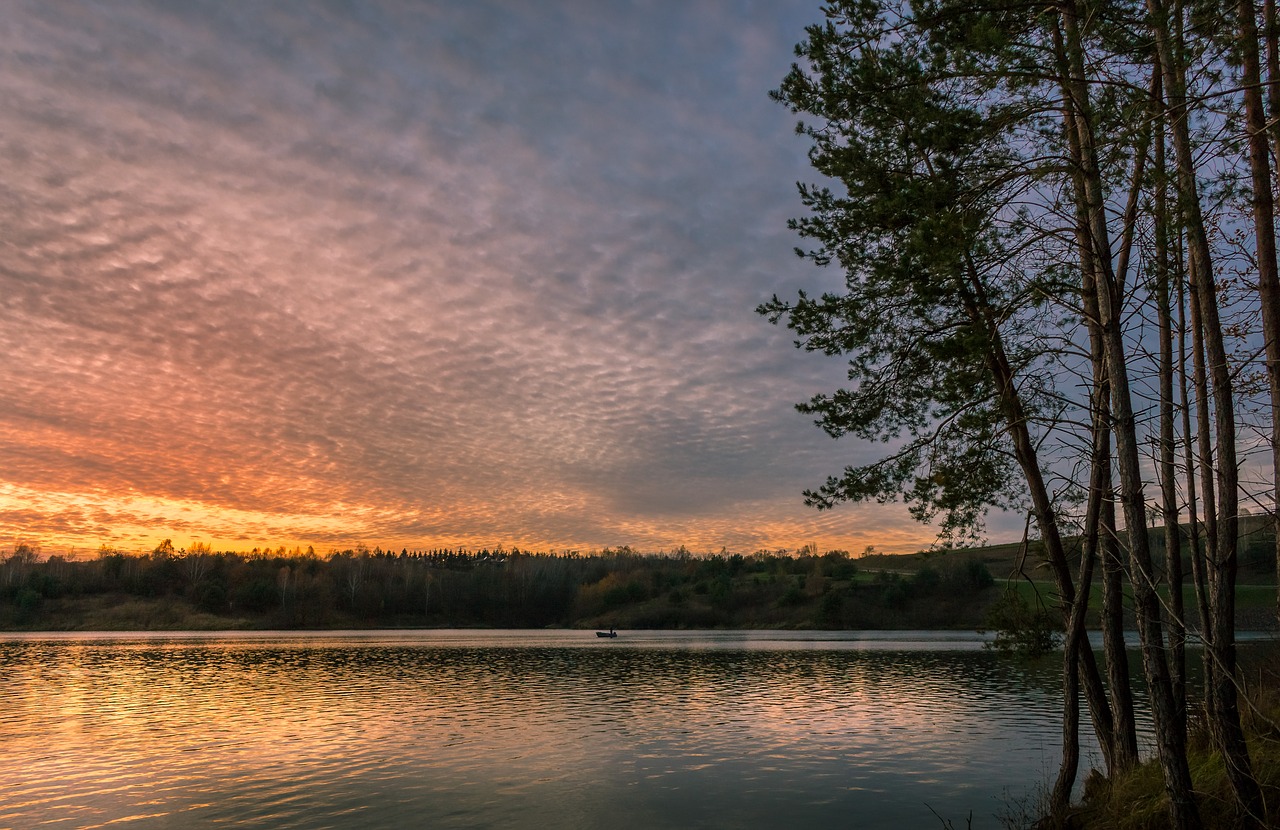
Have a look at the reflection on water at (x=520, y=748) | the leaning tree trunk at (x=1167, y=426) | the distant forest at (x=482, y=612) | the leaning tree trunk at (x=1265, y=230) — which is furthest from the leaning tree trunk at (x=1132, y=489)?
the distant forest at (x=482, y=612)

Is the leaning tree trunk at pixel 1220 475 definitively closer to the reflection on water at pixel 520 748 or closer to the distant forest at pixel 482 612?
the reflection on water at pixel 520 748

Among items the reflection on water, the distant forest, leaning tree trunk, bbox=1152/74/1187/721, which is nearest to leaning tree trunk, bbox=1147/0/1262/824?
leaning tree trunk, bbox=1152/74/1187/721

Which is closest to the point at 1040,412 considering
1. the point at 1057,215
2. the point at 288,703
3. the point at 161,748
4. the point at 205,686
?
the point at 1057,215

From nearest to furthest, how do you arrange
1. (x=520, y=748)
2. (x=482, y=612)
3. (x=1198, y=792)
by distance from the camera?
(x=1198, y=792) → (x=520, y=748) → (x=482, y=612)

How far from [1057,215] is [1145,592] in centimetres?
590

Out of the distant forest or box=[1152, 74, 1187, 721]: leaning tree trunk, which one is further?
the distant forest

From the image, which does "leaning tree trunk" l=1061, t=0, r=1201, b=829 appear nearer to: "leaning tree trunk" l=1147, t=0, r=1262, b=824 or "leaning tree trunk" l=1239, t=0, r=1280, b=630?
"leaning tree trunk" l=1147, t=0, r=1262, b=824

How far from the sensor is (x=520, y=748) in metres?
27.7

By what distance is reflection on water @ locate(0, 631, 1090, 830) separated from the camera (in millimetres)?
19391

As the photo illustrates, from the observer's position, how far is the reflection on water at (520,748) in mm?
19391

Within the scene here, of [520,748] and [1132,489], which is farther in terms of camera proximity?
[520,748]

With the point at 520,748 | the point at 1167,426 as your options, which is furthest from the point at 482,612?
the point at 1167,426

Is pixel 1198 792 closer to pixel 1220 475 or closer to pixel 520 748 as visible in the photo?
pixel 1220 475

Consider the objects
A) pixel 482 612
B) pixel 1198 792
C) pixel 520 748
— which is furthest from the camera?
pixel 482 612
